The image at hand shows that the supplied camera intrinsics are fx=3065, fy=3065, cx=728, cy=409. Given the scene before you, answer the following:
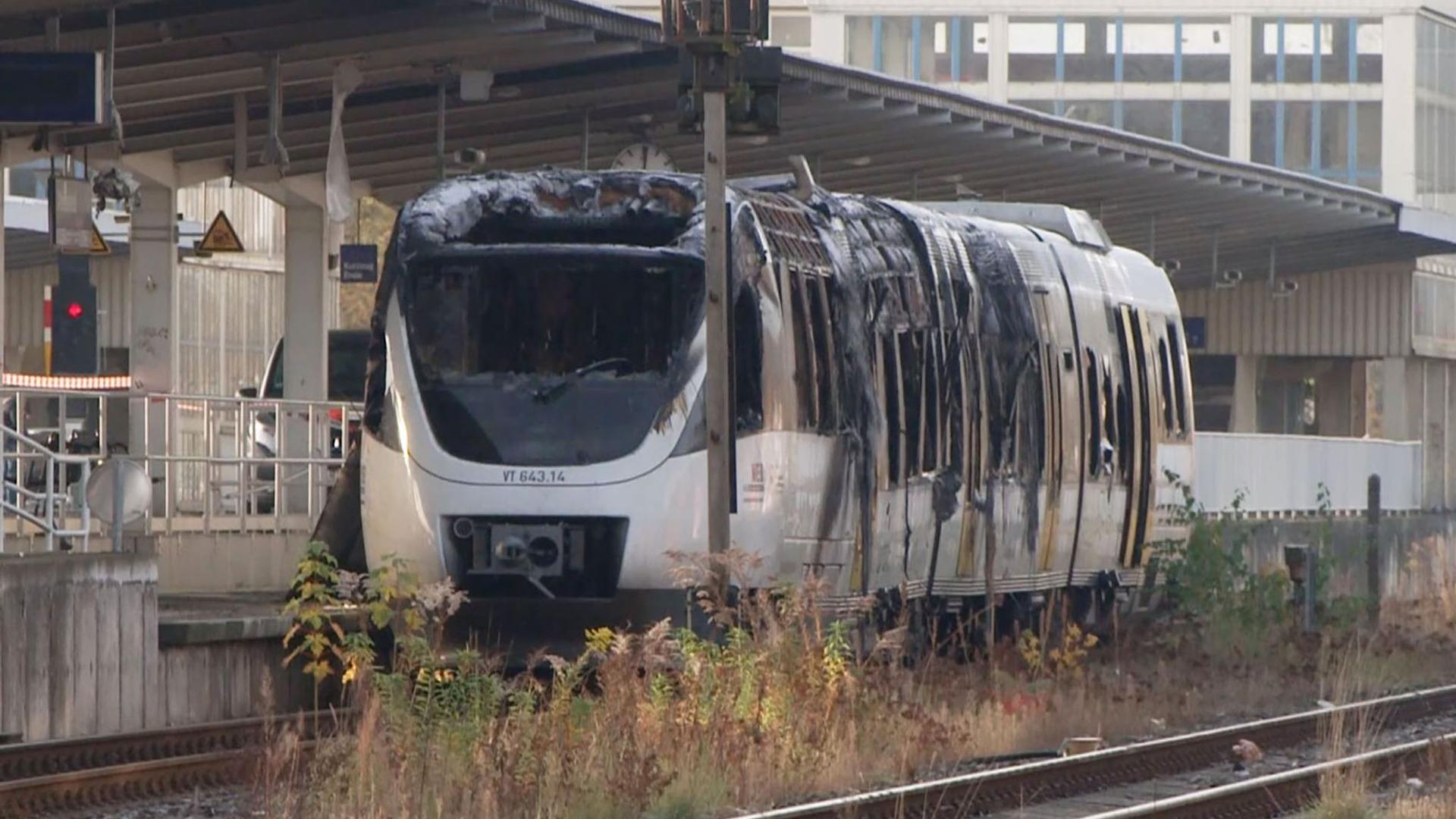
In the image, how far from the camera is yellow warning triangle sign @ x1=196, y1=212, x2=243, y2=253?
2705cm

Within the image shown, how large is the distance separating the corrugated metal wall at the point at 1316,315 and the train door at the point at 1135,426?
26.6 meters

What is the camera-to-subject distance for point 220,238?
88.9ft

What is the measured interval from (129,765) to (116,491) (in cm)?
400

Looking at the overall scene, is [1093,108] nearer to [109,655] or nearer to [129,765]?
[109,655]

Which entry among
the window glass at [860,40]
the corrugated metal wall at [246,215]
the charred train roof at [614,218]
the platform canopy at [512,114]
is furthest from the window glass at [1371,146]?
the charred train roof at [614,218]

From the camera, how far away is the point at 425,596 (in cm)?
1407

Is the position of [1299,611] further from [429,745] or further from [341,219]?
[429,745]

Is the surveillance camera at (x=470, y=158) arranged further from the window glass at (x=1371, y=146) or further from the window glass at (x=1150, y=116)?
the window glass at (x=1150, y=116)

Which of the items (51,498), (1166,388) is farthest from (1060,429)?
(51,498)

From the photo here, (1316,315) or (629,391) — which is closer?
(629,391)

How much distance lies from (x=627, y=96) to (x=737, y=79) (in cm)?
954

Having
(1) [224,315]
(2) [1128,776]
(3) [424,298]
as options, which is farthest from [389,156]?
(1) [224,315]

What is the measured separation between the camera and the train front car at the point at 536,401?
16766mm

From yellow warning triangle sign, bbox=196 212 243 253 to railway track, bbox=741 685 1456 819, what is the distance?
39.1 ft
